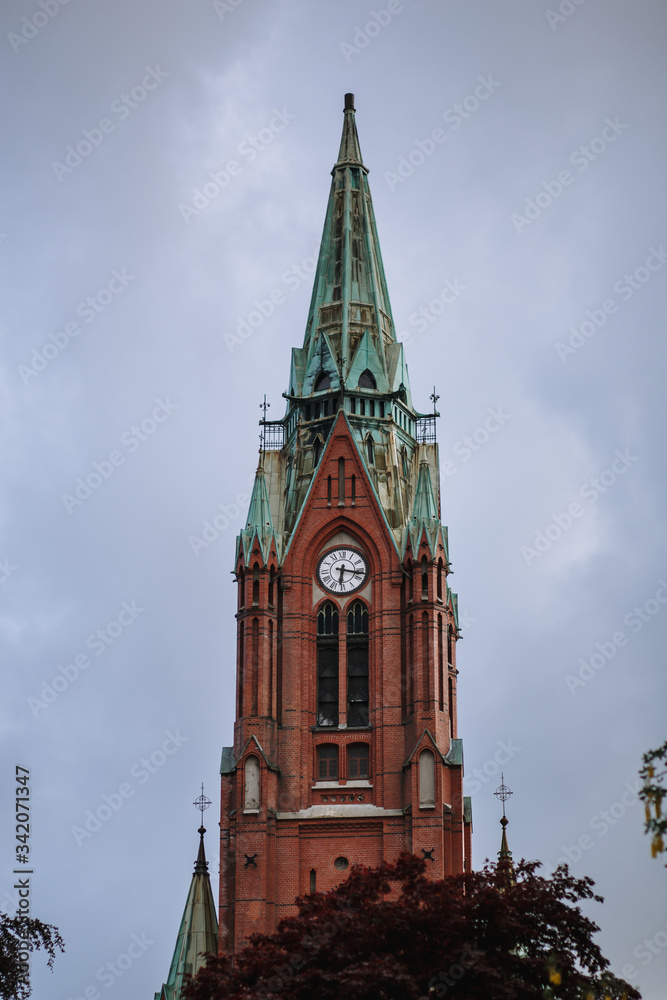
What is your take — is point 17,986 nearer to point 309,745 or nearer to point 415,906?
point 415,906

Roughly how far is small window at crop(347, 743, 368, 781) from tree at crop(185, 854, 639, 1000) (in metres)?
19.6

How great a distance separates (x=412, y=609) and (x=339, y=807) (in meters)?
9.00

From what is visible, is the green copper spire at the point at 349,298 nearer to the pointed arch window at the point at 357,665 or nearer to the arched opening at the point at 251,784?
the pointed arch window at the point at 357,665

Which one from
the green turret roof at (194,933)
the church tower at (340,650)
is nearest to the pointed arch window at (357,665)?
the church tower at (340,650)

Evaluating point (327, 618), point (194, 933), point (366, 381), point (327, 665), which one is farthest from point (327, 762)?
point (366, 381)

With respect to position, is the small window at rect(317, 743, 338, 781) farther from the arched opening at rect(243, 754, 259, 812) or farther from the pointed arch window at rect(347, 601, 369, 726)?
the arched opening at rect(243, 754, 259, 812)

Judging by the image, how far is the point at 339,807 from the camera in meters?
82.2

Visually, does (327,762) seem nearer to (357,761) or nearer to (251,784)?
(357,761)

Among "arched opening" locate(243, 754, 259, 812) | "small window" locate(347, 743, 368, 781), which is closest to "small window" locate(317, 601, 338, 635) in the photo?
"small window" locate(347, 743, 368, 781)

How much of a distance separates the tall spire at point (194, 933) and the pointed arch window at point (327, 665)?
8.05 m

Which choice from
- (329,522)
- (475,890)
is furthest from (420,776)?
(475,890)

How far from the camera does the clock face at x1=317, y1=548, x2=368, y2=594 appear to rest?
86250 millimetres

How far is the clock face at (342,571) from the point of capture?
86.2m

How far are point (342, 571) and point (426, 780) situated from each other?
34.2ft
